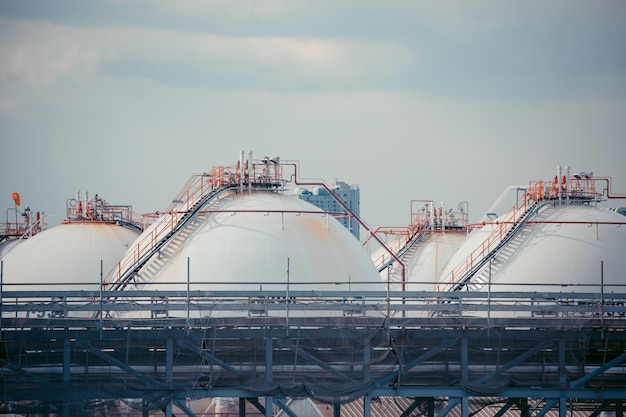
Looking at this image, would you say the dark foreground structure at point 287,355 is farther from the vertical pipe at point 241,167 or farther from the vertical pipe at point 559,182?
the vertical pipe at point 559,182

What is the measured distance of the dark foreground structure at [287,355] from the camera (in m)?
25.6

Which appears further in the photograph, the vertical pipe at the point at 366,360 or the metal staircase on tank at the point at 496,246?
the metal staircase on tank at the point at 496,246

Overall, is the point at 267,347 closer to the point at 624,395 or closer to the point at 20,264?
the point at 624,395

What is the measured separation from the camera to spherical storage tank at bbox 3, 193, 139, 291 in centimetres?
4009

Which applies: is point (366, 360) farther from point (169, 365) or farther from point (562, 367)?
point (562, 367)

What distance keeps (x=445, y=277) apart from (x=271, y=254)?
13129mm

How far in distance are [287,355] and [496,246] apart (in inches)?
521

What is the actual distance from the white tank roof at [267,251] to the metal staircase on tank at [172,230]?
11.4 inches

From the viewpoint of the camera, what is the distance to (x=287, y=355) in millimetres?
27328

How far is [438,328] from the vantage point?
26.7 metres

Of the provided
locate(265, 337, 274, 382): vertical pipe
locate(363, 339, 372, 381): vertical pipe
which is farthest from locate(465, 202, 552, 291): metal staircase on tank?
locate(265, 337, 274, 382): vertical pipe

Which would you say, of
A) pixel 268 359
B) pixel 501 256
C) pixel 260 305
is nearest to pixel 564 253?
pixel 501 256

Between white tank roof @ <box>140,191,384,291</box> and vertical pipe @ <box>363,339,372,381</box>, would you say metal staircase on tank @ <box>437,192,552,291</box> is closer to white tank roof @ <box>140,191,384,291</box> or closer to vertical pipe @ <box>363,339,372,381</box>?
white tank roof @ <box>140,191,384,291</box>

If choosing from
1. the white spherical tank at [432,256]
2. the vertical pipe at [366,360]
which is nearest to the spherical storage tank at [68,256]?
the white spherical tank at [432,256]
